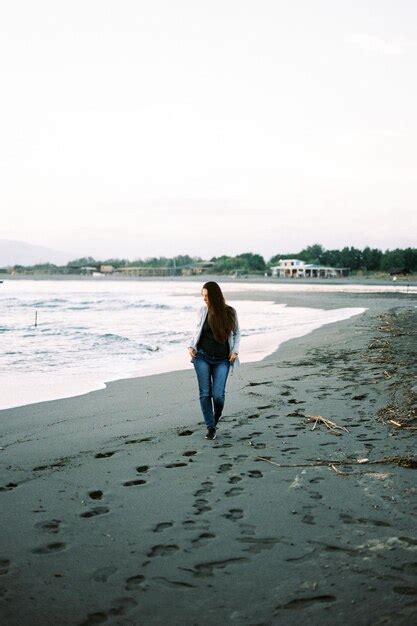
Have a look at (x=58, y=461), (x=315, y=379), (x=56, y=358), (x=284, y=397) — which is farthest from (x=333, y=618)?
(x=56, y=358)

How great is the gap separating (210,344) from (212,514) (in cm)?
243

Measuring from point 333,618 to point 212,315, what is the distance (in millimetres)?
3609

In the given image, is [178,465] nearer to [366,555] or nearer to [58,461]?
[58,461]

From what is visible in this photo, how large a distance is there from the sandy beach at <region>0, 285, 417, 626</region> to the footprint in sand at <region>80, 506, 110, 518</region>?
0.02 m

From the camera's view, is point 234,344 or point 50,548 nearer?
point 50,548

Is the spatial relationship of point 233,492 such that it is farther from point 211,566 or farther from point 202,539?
point 211,566

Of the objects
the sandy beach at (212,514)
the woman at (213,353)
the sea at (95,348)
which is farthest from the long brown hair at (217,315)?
the sea at (95,348)

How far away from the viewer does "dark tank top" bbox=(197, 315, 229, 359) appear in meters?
6.00

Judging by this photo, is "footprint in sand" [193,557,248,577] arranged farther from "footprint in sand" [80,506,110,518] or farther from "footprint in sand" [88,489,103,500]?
"footprint in sand" [88,489,103,500]

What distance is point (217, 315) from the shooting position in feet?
19.3

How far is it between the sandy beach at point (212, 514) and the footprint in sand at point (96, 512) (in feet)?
0.05

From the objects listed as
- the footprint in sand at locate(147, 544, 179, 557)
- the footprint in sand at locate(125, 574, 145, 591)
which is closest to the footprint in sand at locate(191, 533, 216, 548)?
the footprint in sand at locate(147, 544, 179, 557)

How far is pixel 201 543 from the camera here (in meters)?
3.41

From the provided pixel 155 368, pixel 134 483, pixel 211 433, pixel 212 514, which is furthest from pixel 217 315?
pixel 155 368
